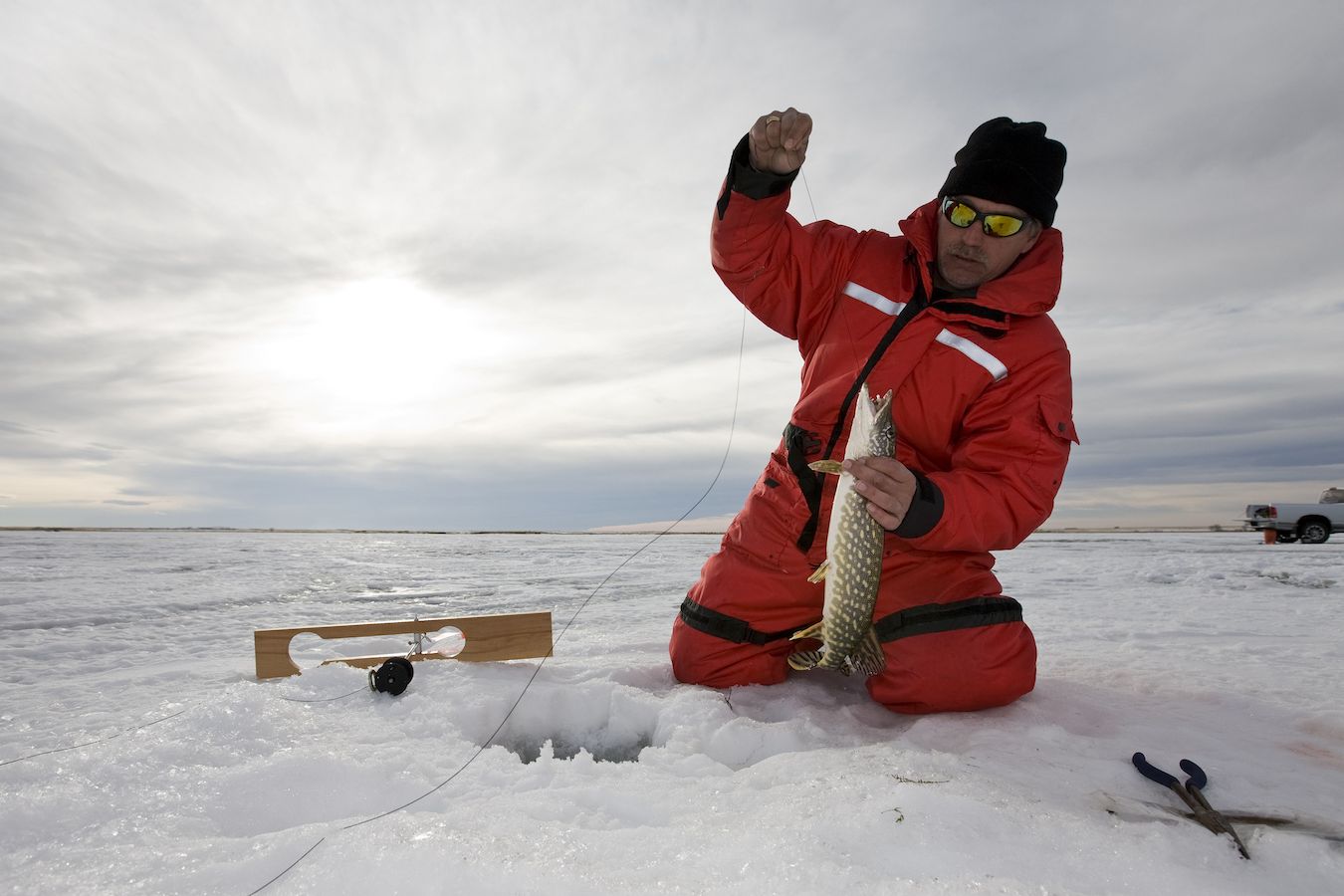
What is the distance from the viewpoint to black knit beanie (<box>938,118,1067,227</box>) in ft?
9.57

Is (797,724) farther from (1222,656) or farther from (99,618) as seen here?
(99,618)

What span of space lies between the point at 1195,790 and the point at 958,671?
870mm

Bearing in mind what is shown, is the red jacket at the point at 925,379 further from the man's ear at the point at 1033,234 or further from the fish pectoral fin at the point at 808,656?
the fish pectoral fin at the point at 808,656

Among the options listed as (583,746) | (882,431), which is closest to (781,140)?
(882,431)

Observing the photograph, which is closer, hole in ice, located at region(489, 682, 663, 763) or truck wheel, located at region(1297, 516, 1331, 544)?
hole in ice, located at region(489, 682, 663, 763)

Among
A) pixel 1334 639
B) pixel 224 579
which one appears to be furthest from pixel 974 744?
pixel 224 579

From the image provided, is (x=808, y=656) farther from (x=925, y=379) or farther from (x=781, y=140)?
(x=781, y=140)

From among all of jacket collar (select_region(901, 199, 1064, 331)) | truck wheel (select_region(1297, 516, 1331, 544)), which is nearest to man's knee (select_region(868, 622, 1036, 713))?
jacket collar (select_region(901, 199, 1064, 331))

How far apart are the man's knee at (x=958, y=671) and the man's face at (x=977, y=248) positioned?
1436 mm

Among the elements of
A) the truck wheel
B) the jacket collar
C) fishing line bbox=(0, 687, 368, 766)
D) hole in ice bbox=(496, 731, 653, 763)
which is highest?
the jacket collar

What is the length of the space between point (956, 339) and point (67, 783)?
127 inches

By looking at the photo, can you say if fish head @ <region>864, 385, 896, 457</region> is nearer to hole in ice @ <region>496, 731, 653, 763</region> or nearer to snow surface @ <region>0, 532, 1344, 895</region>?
snow surface @ <region>0, 532, 1344, 895</region>

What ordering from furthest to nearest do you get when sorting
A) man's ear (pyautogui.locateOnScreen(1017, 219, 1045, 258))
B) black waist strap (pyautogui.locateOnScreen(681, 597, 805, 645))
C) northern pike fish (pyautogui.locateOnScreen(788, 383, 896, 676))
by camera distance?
black waist strap (pyautogui.locateOnScreen(681, 597, 805, 645)) < man's ear (pyautogui.locateOnScreen(1017, 219, 1045, 258)) < northern pike fish (pyautogui.locateOnScreen(788, 383, 896, 676))

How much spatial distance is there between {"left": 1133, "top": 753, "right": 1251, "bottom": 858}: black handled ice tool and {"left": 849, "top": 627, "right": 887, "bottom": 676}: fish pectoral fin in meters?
0.88
